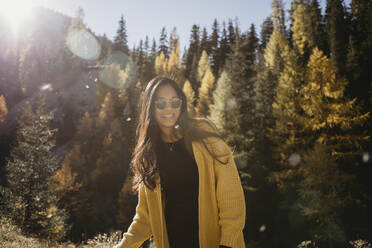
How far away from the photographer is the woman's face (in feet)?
7.75

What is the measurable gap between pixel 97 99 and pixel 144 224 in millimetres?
46551

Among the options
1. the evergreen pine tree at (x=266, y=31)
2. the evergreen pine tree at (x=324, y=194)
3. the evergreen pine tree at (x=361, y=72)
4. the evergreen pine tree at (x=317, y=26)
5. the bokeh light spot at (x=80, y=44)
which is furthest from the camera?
the bokeh light spot at (x=80, y=44)

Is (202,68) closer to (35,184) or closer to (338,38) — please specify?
(338,38)

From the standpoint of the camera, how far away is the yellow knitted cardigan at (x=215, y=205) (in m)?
1.78

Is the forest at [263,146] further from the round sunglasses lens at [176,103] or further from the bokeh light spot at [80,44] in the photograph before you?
the bokeh light spot at [80,44]

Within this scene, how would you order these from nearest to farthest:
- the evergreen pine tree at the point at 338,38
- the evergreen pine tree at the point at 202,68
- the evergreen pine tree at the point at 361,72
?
1. the evergreen pine tree at the point at 361,72
2. the evergreen pine tree at the point at 338,38
3. the evergreen pine tree at the point at 202,68

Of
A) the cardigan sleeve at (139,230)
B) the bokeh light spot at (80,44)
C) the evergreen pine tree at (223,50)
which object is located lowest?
the cardigan sleeve at (139,230)

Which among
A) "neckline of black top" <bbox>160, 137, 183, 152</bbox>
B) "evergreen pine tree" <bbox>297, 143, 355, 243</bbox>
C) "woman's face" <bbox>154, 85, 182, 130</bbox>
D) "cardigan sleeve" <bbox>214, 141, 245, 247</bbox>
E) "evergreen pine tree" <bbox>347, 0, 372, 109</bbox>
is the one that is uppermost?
"evergreen pine tree" <bbox>347, 0, 372, 109</bbox>

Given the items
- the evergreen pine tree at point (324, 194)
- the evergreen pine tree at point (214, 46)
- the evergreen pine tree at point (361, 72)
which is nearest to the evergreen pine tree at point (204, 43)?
the evergreen pine tree at point (214, 46)

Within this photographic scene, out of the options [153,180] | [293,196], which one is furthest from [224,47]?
[153,180]

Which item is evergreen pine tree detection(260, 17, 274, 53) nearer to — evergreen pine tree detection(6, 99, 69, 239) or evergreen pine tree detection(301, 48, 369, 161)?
evergreen pine tree detection(301, 48, 369, 161)

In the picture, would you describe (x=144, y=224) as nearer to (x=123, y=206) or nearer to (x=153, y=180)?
(x=153, y=180)

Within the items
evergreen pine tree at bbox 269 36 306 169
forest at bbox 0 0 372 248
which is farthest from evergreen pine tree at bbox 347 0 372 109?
evergreen pine tree at bbox 269 36 306 169

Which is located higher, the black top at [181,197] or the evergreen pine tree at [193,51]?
the evergreen pine tree at [193,51]
